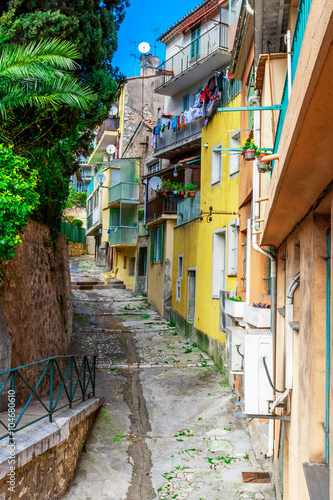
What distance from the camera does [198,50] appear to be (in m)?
21.7

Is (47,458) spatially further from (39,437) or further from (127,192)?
(127,192)

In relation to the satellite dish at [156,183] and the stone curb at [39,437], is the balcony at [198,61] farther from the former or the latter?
the stone curb at [39,437]

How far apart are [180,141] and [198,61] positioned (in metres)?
3.92

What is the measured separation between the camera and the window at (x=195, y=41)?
71.5 ft

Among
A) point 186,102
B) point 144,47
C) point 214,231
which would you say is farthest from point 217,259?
point 144,47

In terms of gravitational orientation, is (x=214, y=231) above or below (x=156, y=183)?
below

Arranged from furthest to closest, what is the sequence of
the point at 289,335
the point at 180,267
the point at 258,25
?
the point at 180,267 < the point at 258,25 < the point at 289,335

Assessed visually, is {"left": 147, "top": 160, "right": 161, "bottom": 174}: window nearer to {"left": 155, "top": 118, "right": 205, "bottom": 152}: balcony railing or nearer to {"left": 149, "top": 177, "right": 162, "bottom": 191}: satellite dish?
{"left": 155, "top": 118, "right": 205, "bottom": 152}: balcony railing

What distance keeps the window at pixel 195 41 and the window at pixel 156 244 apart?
839cm

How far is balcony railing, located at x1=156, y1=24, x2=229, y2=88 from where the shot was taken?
19.9 metres

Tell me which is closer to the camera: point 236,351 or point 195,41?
point 236,351

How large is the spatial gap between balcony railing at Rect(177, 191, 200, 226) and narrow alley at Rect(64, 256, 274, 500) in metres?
4.53

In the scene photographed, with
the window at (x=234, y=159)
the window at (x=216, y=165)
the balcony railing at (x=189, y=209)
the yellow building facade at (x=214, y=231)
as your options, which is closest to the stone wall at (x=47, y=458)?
the yellow building facade at (x=214, y=231)

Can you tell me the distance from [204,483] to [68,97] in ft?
24.2
